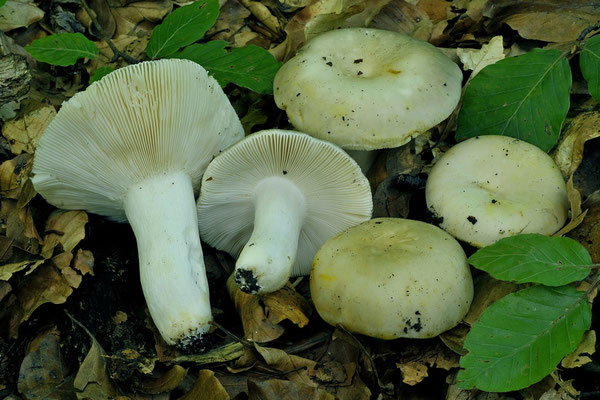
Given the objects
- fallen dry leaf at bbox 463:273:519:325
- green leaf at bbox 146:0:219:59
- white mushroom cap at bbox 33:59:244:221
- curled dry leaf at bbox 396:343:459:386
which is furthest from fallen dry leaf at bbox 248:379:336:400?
green leaf at bbox 146:0:219:59

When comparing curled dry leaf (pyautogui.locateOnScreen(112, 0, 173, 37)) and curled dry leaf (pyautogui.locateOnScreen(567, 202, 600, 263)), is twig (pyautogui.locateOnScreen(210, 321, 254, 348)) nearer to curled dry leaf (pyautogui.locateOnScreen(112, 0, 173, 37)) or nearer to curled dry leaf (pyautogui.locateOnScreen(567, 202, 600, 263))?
curled dry leaf (pyautogui.locateOnScreen(567, 202, 600, 263))

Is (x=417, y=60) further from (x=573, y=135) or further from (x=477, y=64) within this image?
(x=573, y=135)

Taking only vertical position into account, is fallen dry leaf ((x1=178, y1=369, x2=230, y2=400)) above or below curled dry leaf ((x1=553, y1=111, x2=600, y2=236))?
below

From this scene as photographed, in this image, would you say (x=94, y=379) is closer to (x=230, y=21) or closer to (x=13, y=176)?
(x=13, y=176)

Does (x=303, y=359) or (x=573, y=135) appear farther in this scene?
(x=573, y=135)

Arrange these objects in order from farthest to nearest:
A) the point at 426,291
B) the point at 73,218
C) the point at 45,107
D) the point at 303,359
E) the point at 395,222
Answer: the point at 45,107 < the point at 73,218 < the point at 395,222 < the point at 303,359 < the point at 426,291

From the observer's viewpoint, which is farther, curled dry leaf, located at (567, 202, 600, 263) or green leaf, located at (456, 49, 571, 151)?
green leaf, located at (456, 49, 571, 151)

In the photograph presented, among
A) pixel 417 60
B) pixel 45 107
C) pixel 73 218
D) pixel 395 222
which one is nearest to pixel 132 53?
pixel 45 107

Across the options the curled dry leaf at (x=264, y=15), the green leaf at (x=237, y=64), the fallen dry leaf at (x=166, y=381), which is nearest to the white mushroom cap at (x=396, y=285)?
the fallen dry leaf at (x=166, y=381)

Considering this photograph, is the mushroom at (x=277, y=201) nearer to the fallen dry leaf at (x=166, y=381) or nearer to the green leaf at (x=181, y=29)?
the fallen dry leaf at (x=166, y=381)
